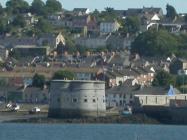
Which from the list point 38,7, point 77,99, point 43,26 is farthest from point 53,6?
point 77,99

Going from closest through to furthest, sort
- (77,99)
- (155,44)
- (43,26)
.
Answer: (77,99) → (155,44) → (43,26)

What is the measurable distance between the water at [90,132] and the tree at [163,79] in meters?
19.9

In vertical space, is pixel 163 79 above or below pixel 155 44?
below

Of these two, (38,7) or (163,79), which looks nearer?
(163,79)

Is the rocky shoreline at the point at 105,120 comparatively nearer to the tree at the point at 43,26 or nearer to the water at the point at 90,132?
the water at the point at 90,132

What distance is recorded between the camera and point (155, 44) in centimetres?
12862

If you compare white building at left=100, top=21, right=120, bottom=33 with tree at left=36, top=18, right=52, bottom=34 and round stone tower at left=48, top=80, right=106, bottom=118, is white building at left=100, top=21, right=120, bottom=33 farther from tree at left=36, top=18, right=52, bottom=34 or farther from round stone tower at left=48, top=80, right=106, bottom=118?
round stone tower at left=48, top=80, right=106, bottom=118

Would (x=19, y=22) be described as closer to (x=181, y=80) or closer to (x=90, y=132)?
(x=181, y=80)

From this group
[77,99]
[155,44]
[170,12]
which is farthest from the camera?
[170,12]

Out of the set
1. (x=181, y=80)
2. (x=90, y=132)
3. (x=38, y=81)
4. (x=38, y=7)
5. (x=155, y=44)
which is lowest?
(x=90, y=132)

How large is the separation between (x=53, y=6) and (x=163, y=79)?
61.0 m

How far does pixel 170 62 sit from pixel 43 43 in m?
16.3

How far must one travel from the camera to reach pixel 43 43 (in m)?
136

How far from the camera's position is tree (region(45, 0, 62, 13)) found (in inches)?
6437
